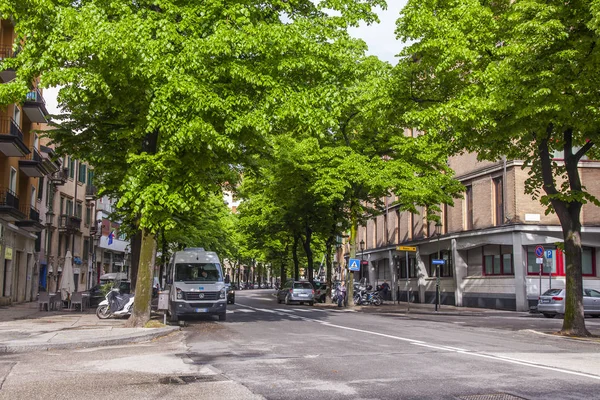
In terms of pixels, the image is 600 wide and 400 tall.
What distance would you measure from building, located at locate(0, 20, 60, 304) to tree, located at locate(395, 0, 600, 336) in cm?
1665

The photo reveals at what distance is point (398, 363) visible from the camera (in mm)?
10023

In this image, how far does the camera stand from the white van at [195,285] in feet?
66.8

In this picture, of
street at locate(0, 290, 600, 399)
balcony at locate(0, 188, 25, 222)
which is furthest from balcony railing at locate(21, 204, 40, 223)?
street at locate(0, 290, 600, 399)

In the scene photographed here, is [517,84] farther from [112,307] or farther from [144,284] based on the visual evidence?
[112,307]

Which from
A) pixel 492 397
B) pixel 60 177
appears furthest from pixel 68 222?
pixel 492 397

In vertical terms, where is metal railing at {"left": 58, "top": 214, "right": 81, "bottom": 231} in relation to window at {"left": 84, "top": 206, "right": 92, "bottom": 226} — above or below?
below

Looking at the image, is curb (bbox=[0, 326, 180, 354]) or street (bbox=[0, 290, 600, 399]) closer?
street (bbox=[0, 290, 600, 399])

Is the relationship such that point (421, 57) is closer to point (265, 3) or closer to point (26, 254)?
point (265, 3)

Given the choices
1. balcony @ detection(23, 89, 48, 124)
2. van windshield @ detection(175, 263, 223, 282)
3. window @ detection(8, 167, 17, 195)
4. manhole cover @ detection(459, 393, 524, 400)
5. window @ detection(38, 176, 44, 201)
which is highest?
balcony @ detection(23, 89, 48, 124)

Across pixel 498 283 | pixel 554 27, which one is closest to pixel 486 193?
pixel 498 283

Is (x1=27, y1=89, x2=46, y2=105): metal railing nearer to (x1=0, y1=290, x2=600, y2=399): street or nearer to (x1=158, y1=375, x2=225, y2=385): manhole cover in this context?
(x1=0, y1=290, x2=600, y2=399): street

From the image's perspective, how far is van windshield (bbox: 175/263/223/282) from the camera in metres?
21.4

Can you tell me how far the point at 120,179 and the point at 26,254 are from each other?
71.5 ft

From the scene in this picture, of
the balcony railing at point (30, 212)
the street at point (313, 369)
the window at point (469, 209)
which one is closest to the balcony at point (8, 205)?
the balcony railing at point (30, 212)
